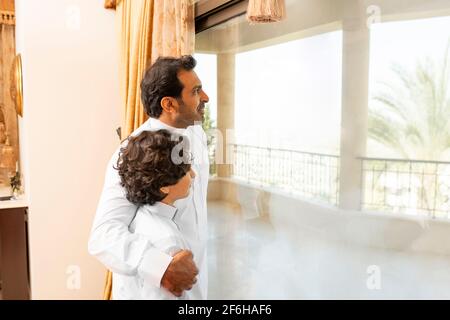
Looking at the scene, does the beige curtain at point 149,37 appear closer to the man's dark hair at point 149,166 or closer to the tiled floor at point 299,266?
the man's dark hair at point 149,166

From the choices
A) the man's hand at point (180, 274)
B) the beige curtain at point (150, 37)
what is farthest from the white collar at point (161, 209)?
the beige curtain at point (150, 37)

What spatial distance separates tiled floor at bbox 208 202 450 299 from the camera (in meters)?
0.88

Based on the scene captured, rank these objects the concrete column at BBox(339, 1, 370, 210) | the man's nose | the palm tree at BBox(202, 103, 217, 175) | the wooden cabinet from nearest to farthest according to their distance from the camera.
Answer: the concrete column at BBox(339, 1, 370, 210) → the man's nose → the palm tree at BBox(202, 103, 217, 175) → the wooden cabinet

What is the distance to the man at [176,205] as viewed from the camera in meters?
1.05

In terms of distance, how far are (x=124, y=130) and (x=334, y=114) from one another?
923 millimetres

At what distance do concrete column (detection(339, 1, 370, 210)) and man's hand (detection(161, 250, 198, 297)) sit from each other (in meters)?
0.42

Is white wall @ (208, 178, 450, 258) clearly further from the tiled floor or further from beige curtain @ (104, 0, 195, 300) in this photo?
beige curtain @ (104, 0, 195, 300)

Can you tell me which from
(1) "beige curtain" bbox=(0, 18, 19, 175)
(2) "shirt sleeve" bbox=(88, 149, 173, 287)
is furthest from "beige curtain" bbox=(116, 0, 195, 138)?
(1) "beige curtain" bbox=(0, 18, 19, 175)

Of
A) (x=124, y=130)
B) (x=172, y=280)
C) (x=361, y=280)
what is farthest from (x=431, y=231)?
(x=124, y=130)

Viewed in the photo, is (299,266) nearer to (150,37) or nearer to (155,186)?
(155,186)

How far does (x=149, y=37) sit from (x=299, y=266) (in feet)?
2.90

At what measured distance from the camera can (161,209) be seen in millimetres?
1076

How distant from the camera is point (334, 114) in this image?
3.35ft

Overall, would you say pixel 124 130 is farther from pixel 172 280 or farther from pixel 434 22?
pixel 434 22
